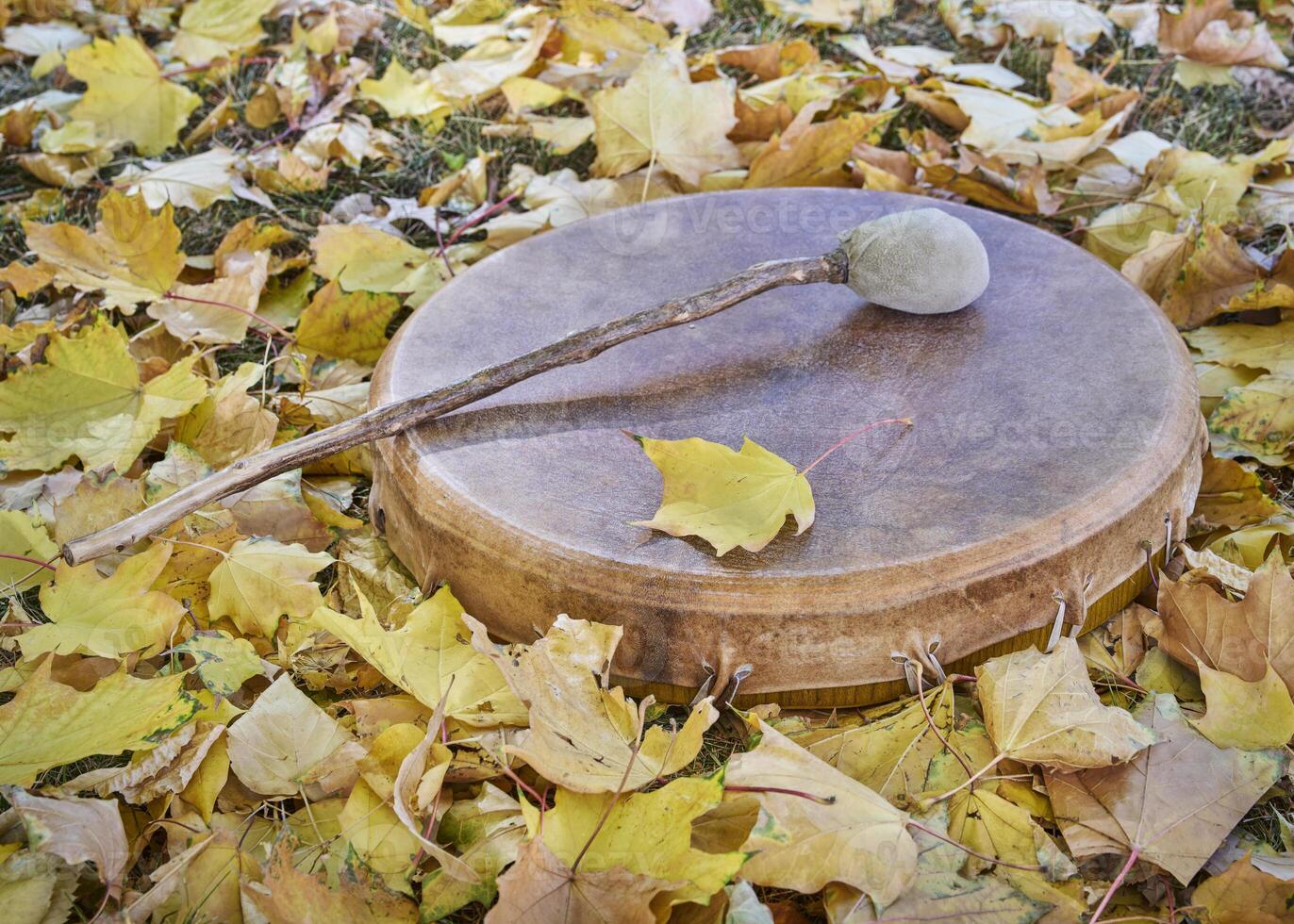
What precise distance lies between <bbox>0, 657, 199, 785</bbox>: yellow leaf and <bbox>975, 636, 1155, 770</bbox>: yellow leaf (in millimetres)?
792

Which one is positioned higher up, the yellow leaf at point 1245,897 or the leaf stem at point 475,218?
the leaf stem at point 475,218

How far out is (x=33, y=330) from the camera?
5.80 ft

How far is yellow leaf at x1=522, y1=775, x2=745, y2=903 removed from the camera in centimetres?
91

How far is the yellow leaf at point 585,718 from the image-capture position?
3.28 ft

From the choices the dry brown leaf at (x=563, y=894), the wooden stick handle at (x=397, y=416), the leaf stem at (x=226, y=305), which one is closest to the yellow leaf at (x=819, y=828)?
the dry brown leaf at (x=563, y=894)

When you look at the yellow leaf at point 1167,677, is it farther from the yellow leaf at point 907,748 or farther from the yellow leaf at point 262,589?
the yellow leaf at point 262,589

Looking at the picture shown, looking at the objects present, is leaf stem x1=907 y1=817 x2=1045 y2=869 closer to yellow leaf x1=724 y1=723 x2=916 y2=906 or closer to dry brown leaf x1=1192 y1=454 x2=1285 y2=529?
yellow leaf x1=724 y1=723 x2=916 y2=906

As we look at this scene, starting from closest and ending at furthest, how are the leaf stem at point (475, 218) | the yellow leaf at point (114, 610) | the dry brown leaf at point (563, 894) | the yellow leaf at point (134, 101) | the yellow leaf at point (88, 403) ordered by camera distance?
the dry brown leaf at point (563, 894), the yellow leaf at point (114, 610), the yellow leaf at point (88, 403), the leaf stem at point (475, 218), the yellow leaf at point (134, 101)

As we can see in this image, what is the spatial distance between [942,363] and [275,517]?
855 mm

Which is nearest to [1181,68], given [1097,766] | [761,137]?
[761,137]

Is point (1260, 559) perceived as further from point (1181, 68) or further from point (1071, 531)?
point (1181, 68)

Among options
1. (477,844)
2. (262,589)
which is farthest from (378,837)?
(262,589)

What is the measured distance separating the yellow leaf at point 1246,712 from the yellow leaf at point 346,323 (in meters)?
1.24

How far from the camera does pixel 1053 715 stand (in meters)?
1.08
